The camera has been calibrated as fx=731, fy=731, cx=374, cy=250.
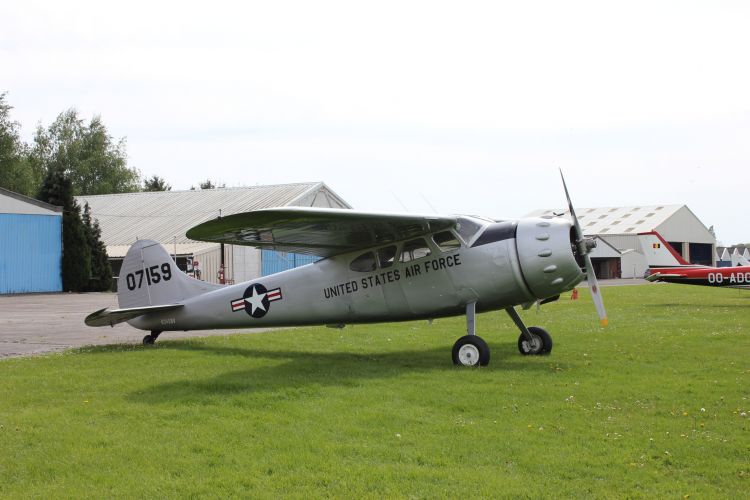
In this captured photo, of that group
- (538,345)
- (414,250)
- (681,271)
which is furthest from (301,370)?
(681,271)

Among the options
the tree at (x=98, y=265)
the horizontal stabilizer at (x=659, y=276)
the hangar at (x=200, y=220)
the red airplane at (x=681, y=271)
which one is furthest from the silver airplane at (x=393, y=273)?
the tree at (x=98, y=265)

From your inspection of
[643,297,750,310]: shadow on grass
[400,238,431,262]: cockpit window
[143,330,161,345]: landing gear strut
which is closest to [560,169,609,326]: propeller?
[400,238,431,262]: cockpit window

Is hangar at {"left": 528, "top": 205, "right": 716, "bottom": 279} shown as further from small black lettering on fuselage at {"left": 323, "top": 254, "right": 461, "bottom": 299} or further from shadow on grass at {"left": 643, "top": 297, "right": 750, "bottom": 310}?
small black lettering on fuselage at {"left": 323, "top": 254, "right": 461, "bottom": 299}

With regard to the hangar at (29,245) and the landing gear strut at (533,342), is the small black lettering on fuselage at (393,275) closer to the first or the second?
the landing gear strut at (533,342)

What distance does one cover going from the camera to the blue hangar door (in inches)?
1698

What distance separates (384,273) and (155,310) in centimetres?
505

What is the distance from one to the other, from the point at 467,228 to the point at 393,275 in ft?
4.96

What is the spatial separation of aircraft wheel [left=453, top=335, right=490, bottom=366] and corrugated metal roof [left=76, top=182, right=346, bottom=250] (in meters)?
37.5

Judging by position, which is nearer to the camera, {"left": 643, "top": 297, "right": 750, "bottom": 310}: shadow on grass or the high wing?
the high wing

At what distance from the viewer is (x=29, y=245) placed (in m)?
44.3

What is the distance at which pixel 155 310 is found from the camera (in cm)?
1462

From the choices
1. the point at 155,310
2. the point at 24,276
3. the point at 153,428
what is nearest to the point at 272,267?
the point at 24,276

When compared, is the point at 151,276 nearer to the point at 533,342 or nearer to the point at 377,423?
the point at 533,342

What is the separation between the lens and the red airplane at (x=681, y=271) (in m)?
27.8
